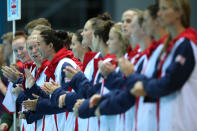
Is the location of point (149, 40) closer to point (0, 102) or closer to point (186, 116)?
point (186, 116)

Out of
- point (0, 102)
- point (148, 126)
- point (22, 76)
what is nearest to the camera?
point (148, 126)

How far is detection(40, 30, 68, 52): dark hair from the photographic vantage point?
190 inches

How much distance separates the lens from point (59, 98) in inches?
167

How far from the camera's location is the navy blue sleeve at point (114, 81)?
3.45m

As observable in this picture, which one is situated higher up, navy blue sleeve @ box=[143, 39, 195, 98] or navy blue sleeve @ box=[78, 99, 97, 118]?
navy blue sleeve @ box=[143, 39, 195, 98]

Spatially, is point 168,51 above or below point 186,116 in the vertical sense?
above

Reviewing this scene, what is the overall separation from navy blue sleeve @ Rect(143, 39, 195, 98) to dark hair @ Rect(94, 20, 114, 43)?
1107 millimetres

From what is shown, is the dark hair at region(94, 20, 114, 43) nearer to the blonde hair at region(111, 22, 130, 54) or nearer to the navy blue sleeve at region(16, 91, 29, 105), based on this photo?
the blonde hair at region(111, 22, 130, 54)

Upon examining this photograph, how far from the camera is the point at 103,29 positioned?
4109 millimetres

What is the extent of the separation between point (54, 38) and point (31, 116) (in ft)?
2.56

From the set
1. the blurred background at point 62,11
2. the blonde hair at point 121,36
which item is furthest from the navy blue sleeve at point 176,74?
the blurred background at point 62,11

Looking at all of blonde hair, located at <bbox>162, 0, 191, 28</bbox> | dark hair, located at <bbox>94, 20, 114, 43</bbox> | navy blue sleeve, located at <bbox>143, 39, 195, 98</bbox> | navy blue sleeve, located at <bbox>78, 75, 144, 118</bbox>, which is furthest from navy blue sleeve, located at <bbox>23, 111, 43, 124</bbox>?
blonde hair, located at <bbox>162, 0, 191, 28</bbox>

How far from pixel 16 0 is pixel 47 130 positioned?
5.80ft

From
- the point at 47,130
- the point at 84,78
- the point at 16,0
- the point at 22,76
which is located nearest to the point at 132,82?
the point at 84,78
